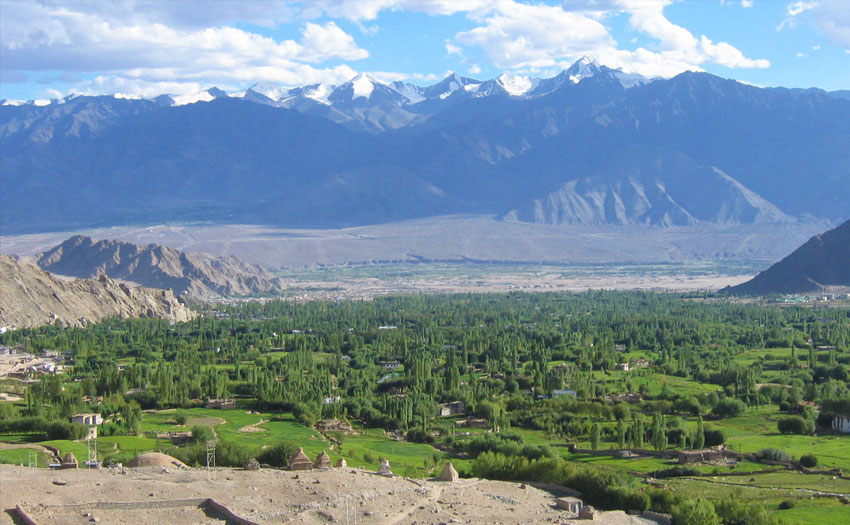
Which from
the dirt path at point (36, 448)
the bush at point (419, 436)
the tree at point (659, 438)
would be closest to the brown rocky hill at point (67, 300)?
the bush at point (419, 436)

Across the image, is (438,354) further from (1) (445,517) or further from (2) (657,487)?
(1) (445,517)

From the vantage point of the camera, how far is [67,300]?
481 ft

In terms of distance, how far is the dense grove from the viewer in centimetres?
6950

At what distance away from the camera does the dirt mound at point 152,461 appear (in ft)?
160

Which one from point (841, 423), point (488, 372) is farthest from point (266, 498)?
point (488, 372)

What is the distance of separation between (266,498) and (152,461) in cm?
836

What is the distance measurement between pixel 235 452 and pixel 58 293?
98.7 meters

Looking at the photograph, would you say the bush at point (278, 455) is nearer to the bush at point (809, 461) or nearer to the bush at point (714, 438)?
the bush at point (714, 438)

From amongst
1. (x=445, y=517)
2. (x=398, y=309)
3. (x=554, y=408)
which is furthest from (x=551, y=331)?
(x=445, y=517)

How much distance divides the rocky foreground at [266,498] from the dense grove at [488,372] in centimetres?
577

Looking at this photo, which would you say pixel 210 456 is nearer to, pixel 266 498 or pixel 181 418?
pixel 266 498

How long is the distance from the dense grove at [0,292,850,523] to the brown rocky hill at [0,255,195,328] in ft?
22.2

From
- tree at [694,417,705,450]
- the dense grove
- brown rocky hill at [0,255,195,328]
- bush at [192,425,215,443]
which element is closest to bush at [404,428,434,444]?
the dense grove

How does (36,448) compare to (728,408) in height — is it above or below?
above
